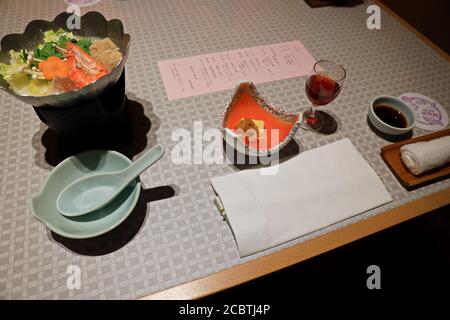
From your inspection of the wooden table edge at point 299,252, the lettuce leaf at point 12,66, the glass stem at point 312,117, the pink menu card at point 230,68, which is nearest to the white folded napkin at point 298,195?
the wooden table edge at point 299,252

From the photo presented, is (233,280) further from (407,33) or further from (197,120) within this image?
(407,33)

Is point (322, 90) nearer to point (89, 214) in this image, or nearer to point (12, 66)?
point (89, 214)

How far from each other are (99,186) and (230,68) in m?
0.69

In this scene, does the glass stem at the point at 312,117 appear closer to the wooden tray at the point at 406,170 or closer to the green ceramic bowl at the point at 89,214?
the wooden tray at the point at 406,170

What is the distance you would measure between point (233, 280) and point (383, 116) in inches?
30.2

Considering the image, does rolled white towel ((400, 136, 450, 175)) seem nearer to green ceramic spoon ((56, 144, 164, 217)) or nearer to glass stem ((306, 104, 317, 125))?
glass stem ((306, 104, 317, 125))

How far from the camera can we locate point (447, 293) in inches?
57.6

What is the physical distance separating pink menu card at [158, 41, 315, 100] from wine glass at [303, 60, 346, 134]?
0.48ft

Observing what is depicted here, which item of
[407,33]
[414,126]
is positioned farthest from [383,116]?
[407,33]

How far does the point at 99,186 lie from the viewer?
83 centimetres

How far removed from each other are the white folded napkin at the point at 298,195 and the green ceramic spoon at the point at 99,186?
0.19 meters

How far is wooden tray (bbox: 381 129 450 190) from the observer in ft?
3.01

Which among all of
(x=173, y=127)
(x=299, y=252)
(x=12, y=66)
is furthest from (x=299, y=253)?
(x=12, y=66)

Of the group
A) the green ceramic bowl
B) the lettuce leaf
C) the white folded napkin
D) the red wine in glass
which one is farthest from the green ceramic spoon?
the red wine in glass
